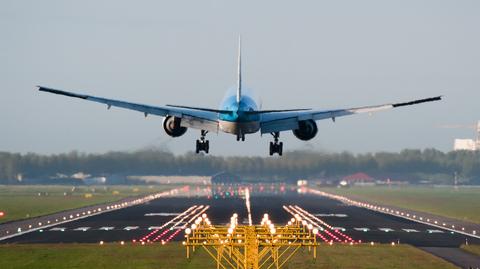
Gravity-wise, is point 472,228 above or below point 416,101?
below

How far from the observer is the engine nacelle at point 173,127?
61156 mm

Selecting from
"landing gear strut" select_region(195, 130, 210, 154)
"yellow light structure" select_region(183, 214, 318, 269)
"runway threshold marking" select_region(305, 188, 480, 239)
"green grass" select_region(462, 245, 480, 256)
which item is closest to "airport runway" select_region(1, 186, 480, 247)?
"runway threshold marking" select_region(305, 188, 480, 239)

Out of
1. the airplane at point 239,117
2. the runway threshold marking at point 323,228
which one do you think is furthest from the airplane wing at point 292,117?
the runway threshold marking at point 323,228

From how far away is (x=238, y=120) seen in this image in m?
60.4

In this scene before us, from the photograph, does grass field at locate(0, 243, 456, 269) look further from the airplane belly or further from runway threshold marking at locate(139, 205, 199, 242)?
the airplane belly

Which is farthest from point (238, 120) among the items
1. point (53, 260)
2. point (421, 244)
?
point (421, 244)

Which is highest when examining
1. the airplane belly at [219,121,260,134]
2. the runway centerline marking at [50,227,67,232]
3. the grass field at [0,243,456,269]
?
the airplane belly at [219,121,260,134]

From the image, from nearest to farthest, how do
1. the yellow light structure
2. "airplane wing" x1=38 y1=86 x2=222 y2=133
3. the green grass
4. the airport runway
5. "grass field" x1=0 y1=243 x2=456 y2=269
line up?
1. the yellow light structure
2. "airplane wing" x1=38 y1=86 x2=222 y2=133
3. "grass field" x1=0 y1=243 x2=456 y2=269
4. the green grass
5. the airport runway

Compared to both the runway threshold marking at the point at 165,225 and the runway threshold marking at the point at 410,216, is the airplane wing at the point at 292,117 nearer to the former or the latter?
the runway threshold marking at the point at 165,225

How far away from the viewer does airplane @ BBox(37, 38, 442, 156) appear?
60.5 meters

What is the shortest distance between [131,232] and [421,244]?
1285 inches

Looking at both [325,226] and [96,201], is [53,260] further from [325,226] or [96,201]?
[96,201]

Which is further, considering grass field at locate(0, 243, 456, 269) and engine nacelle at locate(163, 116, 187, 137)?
grass field at locate(0, 243, 456, 269)

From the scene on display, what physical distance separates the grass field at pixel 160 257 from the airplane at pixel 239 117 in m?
11.6
